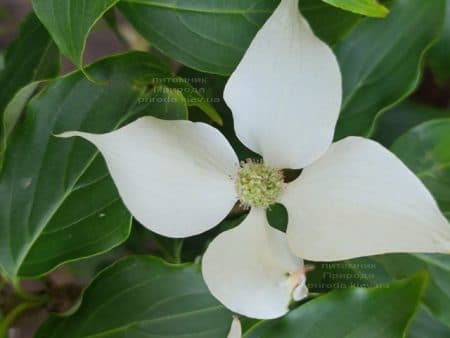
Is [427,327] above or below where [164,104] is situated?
below

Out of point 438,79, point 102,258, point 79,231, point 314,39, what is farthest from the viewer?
point 102,258

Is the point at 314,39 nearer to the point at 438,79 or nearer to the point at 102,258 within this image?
the point at 438,79

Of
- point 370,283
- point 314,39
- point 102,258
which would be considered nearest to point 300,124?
point 314,39

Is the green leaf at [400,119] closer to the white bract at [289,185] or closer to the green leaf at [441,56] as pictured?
the green leaf at [441,56]

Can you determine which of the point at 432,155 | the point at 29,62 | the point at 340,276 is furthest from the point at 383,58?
the point at 29,62

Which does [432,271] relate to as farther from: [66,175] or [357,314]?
[66,175]

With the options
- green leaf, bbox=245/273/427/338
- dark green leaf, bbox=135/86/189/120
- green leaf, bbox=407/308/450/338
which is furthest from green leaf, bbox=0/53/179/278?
green leaf, bbox=407/308/450/338

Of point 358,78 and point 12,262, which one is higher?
point 358,78

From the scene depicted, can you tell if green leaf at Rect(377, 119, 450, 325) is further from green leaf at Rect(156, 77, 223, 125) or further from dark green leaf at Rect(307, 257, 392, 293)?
green leaf at Rect(156, 77, 223, 125)
